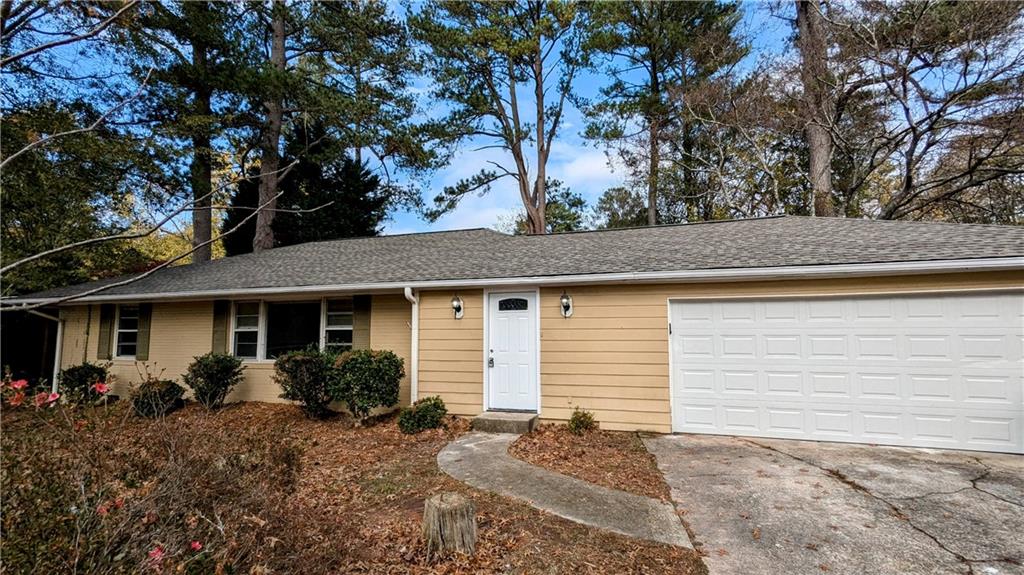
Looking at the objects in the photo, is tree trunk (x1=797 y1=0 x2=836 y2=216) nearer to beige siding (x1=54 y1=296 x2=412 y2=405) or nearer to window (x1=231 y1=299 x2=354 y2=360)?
beige siding (x1=54 y1=296 x2=412 y2=405)

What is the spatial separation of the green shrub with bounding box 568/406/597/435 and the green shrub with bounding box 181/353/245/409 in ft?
20.1

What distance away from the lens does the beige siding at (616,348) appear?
665cm

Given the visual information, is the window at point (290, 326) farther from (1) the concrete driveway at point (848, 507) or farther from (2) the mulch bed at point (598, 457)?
(1) the concrete driveway at point (848, 507)

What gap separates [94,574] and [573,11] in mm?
18807

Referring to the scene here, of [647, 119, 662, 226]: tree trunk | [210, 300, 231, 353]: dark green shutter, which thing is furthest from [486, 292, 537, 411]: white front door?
[647, 119, 662, 226]: tree trunk

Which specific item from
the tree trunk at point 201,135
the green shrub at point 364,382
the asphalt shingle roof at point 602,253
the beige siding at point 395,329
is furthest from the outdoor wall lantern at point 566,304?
the tree trunk at point 201,135

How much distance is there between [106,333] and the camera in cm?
1016

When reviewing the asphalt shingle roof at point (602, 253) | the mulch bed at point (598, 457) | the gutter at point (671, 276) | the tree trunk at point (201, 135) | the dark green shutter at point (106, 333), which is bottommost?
the mulch bed at point (598, 457)

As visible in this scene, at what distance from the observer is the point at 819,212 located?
14.0 m

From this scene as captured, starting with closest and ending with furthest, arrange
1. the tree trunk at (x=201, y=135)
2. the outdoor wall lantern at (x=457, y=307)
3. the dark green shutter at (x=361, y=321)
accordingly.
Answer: the outdoor wall lantern at (x=457, y=307) → the dark green shutter at (x=361, y=321) → the tree trunk at (x=201, y=135)

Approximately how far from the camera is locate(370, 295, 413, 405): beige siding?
26.6ft

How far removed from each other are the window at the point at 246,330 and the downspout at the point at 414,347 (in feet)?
12.0

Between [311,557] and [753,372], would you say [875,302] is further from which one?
[311,557]

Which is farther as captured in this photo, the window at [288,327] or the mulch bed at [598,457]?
the window at [288,327]
